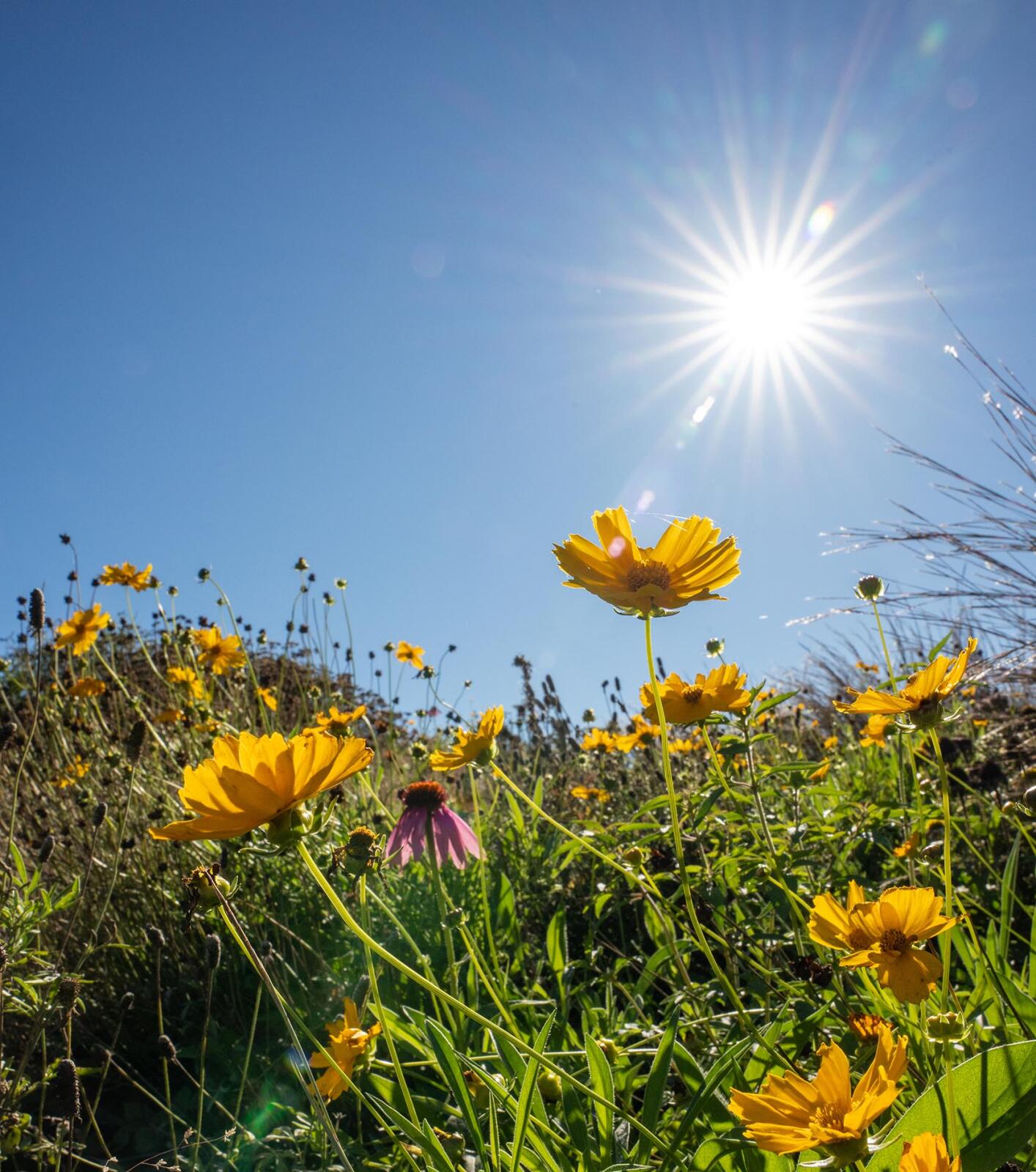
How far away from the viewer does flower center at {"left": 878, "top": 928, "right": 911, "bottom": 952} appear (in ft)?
2.51

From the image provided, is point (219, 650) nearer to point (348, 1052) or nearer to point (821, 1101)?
point (348, 1052)

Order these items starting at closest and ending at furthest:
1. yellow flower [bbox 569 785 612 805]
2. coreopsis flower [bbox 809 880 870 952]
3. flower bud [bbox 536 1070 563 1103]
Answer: coreopsis flower [bbox 809 880 870 952]
flower bud [bbox 536 1070 563 1103]
yellow flower [bbox 569 785 612 805]

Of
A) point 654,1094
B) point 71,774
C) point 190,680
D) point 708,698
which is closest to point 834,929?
point 654,1094

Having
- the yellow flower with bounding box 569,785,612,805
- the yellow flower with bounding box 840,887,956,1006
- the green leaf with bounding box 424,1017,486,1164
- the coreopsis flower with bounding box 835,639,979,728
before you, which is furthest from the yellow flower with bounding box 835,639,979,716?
the yellow flower with bounding box 569,785,612,805

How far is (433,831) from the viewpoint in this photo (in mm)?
1773

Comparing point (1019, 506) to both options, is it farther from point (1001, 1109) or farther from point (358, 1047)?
point (358, 1047)

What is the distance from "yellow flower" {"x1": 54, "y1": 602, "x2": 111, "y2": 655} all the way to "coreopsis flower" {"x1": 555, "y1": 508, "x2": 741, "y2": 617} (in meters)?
2.71

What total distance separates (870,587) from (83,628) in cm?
299

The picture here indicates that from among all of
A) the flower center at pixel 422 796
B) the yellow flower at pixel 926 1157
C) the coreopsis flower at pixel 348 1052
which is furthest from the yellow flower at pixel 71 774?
the yellow flower at pixel 926 1157

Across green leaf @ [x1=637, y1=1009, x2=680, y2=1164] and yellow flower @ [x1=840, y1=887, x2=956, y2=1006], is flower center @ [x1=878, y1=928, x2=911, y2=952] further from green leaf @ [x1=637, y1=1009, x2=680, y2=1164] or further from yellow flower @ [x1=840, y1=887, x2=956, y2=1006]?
green leaf @ [x1=637, y1=1009, x2=680, y2=1164]

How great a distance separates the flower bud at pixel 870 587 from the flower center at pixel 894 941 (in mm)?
762

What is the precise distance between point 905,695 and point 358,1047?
89cm

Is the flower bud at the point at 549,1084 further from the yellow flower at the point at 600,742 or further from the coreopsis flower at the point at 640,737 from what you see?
the yellow flower at the point at 600,742

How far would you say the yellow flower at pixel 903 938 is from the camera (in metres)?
0.73
